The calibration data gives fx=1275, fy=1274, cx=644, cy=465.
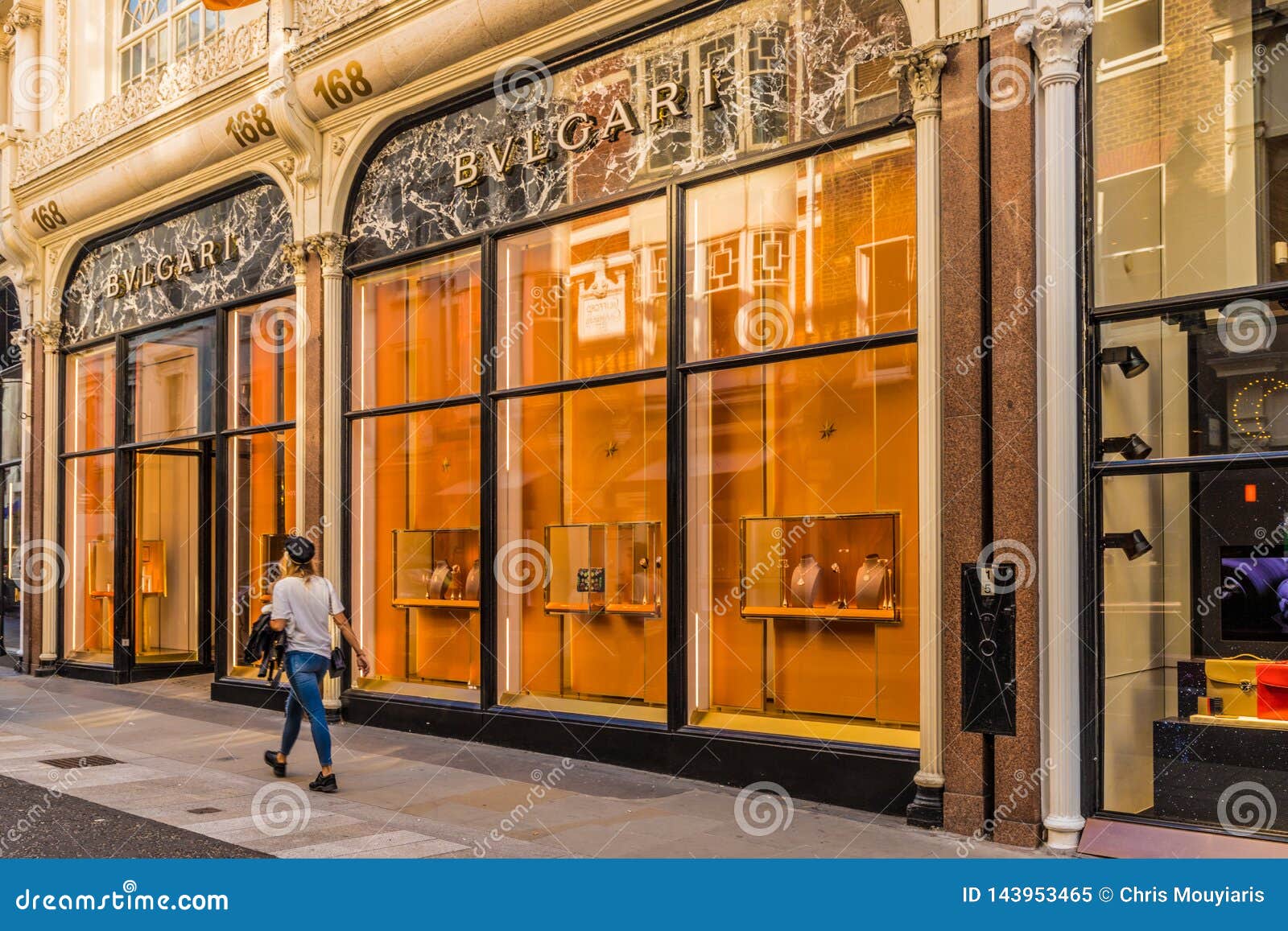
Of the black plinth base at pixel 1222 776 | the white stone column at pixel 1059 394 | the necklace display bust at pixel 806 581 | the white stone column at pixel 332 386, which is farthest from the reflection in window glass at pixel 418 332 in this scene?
the black plinth base at pixel 1222 776

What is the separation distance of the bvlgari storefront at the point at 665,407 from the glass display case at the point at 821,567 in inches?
0.9

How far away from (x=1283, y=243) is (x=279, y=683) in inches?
439

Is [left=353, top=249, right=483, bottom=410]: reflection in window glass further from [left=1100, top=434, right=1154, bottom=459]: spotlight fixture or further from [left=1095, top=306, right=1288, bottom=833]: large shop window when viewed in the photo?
[left=1095, top=306, right=1288, bottom=833]: large shop window

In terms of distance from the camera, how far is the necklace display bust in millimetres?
9969

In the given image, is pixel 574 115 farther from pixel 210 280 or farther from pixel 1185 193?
pixel 210 280

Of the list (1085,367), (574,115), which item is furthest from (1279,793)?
(574,115)

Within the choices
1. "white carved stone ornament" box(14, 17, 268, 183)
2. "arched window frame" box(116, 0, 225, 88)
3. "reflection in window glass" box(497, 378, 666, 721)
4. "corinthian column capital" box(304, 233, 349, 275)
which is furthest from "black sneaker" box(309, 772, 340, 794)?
"arched window frame" box(116, 0, 225, 88)

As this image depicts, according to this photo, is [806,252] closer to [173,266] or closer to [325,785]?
[325,785]

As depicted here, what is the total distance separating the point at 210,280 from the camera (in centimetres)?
1614

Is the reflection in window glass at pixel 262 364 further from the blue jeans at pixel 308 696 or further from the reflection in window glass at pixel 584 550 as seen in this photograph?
the blue jeans at pixel 308 696

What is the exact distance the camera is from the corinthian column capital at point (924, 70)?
8.54m

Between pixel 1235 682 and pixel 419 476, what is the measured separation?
828cm

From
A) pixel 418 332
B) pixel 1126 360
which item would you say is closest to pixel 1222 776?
pixel 1126 360

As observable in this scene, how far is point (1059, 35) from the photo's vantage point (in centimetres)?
794
